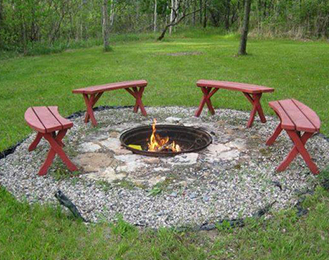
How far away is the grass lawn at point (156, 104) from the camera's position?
2777 mm

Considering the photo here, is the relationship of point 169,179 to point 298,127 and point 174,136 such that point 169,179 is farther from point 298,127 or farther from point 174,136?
point 174,136

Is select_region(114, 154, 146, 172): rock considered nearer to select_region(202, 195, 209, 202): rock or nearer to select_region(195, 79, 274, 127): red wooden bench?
select_region(202, 195, 209, 202): rock

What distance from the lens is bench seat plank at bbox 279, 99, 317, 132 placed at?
12.0 ft

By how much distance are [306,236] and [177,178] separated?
1.35 m

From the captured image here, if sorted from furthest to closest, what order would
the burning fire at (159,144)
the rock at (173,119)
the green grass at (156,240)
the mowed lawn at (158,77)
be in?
the mowed lawn at (158,77) → the rock at (173,119) → the burning fire at (159,144) → the green grass at (156,240)

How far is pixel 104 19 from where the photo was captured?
52.7ft

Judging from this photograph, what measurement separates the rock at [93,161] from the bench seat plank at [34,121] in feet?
2.04

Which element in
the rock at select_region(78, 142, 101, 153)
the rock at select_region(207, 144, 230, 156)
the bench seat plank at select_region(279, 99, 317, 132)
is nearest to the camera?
the bench seat plank at select_region(279, 99, 317, 132)

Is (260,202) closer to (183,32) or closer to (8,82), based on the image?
(8,82)

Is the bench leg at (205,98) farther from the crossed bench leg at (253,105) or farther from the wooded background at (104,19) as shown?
the wooded background at (104,19)

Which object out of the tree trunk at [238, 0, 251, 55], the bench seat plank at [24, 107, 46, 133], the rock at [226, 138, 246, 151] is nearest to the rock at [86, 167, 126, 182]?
the bench seat plank at [24, 107, 46, 133]

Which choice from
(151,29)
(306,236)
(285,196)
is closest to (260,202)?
(285,196)

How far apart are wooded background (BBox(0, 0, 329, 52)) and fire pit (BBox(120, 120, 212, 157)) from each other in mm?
10936

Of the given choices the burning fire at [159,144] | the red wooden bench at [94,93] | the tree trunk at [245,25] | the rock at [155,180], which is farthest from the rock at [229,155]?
the tree trunk at [245,25]
